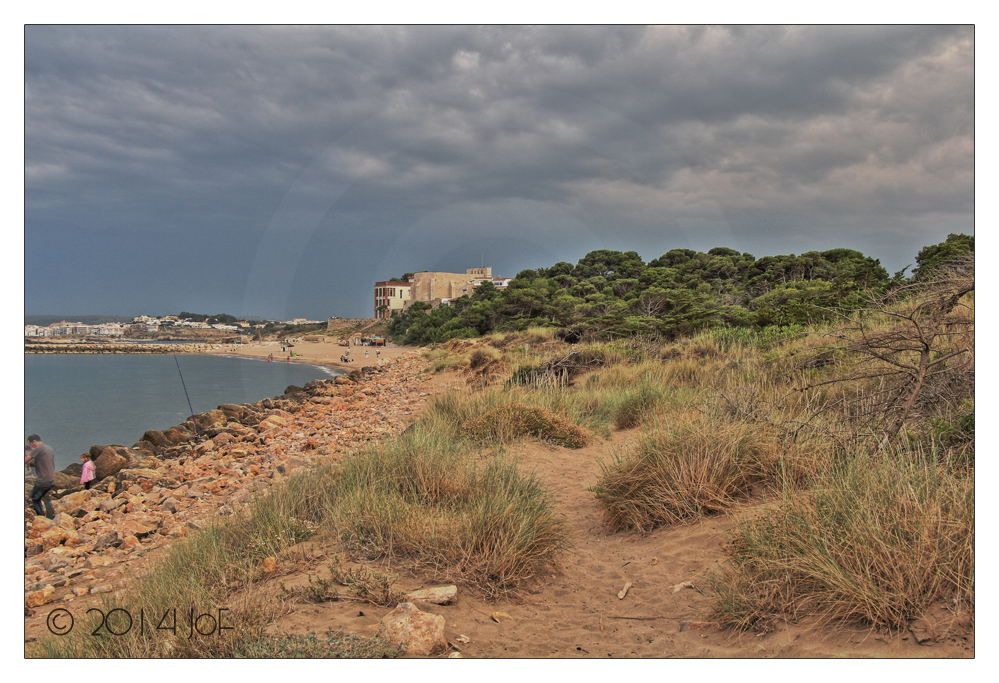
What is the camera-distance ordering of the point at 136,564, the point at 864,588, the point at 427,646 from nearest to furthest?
1. the point at 864,588
2. the point at 427,646
3. the point at 136,564

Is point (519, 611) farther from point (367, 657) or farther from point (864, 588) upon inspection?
point (864, 588)

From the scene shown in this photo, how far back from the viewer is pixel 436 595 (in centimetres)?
275

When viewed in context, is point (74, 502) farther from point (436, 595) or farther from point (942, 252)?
point (942, 252)

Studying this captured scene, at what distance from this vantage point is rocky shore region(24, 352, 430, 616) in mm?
5148

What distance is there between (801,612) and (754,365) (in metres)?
5.88

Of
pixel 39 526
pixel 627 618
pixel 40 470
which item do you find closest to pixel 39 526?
pixel 39 526

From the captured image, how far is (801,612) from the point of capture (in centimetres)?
Result: 242

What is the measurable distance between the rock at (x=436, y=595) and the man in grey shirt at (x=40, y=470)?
453 cm

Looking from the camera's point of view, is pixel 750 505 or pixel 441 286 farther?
pixel 441 286

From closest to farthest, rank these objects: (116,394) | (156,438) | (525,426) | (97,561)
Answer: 1. (97,561)
2. (525,426)
3. (156,438)
4. (116,394)

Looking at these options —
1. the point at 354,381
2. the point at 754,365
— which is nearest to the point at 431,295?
the point at 354,381

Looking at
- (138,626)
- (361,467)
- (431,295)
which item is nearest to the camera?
(138,626)

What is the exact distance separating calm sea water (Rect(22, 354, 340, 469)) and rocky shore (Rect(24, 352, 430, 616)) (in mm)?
836

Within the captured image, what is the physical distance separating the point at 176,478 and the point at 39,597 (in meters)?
4.75
